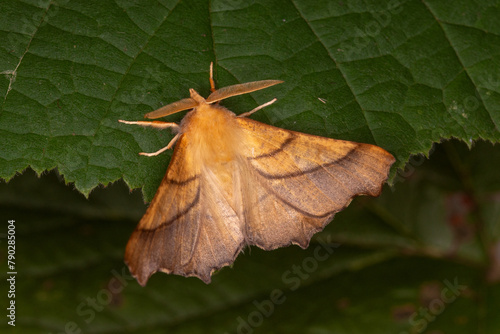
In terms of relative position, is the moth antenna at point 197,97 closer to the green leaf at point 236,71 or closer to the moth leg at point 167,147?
the green leaf at point 236,71

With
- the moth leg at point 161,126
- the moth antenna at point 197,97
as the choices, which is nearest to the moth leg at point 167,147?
the moth leg at point 161,126

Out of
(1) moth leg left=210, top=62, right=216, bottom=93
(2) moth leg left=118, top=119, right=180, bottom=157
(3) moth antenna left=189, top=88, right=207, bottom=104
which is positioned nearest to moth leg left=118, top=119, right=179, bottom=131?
(2) moth leg left=118, top=119, right=180, bottom=157

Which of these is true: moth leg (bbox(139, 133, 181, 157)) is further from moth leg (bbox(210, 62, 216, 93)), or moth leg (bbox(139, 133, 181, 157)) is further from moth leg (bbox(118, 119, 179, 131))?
moth leg (bbox(210, 62, 216, 93))

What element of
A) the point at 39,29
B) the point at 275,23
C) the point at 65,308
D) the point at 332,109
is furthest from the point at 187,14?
the point at 65,308

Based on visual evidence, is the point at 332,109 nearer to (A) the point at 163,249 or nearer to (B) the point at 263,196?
(B) the point at 263,196

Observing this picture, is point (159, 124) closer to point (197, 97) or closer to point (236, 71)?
point (197, 97)

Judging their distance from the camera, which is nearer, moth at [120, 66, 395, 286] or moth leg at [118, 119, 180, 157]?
moth at [120, 66, 395, 286]

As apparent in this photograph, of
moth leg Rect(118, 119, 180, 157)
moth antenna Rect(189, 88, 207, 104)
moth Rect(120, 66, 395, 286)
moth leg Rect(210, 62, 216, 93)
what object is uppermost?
moth leg Rect(210, 62, 216, 93)
